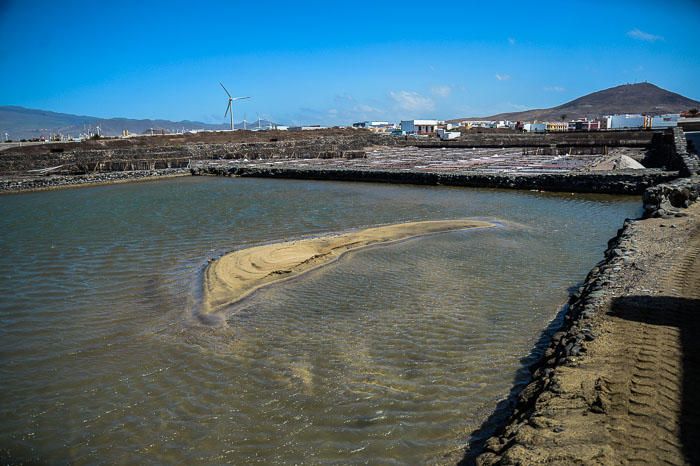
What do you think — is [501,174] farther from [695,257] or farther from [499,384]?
[499,384]

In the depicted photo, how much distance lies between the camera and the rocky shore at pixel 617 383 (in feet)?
10.1

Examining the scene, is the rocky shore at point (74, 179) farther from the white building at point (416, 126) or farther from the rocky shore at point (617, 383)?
the white building at point (416, 126)

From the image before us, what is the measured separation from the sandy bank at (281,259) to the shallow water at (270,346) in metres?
0.35

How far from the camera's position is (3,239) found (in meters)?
13.1

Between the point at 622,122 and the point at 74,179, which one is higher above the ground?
the point at 622,122

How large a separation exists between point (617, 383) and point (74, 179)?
31542 mm

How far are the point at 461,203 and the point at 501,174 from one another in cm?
603

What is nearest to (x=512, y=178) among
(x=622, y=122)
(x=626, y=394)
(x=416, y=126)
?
(x=626, y=394)

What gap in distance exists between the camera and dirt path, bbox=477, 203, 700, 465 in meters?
3.06

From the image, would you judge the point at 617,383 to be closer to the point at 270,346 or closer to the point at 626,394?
the point at 626,394

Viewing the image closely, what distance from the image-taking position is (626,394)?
12.0 ft

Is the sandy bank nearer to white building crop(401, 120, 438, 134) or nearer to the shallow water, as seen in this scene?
the shallow water

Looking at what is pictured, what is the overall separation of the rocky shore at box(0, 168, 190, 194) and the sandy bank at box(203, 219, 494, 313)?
21.7m

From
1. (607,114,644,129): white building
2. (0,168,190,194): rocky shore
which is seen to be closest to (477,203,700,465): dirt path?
(0,168,190,194): rocky shore
